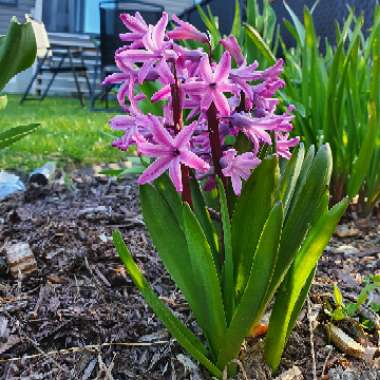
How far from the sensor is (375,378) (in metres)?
1.03

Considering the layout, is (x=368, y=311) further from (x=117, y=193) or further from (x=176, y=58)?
(x=117, y=193)

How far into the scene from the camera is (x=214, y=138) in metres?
0.90

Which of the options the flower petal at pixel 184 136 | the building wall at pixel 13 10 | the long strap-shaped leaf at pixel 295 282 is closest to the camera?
the flower petal at pixel 184 136

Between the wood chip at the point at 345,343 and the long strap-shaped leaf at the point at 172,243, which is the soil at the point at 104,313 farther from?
the long strap-shaped leaf at the point at 172,243

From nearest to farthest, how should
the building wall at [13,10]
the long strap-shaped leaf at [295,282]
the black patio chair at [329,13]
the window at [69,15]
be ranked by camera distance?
1. the long strap-shaped leaf at [295,282]
2. the black patio chair at [329,13]
3. the building wall at [13,10]
4. the window at [69,15]

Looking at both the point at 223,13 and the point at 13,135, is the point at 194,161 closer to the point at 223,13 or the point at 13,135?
the point at 13,135

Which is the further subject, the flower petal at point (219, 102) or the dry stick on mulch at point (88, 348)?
the dry stick on mulch at point (88, 348)

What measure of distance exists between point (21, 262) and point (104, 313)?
0.96 ft

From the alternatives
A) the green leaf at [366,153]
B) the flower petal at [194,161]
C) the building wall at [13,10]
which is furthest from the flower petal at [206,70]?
the building wall at [13,10]

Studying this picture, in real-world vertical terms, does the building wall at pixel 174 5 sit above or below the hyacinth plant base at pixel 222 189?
below

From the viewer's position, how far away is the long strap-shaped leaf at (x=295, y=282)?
0.90 meters

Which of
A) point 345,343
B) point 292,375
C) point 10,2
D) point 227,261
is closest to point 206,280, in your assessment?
point 227,261

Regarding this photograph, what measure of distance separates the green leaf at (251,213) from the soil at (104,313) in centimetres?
18

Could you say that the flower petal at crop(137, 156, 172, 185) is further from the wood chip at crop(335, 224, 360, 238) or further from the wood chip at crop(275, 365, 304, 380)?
the wood chip at crop(335, 224, 360, 238)
